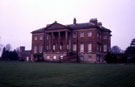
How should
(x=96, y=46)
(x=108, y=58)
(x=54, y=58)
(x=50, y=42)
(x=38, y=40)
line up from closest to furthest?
(x=108, y=58)
(x=96, y=46)
(x=54, y=58)
(x=50, y=42)
(x=38, y=40)

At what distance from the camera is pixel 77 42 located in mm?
54750

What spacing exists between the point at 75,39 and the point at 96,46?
26.8ft

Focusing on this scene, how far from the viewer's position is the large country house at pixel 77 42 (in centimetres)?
5152

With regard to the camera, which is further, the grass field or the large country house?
the large country house

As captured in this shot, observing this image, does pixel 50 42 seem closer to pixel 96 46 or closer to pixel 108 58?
pixel 96 46

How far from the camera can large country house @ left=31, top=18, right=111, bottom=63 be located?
169ft

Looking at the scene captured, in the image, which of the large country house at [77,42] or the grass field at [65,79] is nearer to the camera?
the grass field at [65,79]

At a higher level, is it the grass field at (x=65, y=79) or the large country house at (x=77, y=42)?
the large country house at (x=77, y=42)

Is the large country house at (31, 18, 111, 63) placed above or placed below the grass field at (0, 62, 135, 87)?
above

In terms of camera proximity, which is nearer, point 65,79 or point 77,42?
point 65,79

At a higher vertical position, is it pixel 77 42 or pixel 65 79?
pixel 77 42

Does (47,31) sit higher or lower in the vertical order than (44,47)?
higher

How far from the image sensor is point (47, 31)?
56969mm

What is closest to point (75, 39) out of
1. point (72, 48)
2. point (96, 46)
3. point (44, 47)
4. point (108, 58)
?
point (72, 48)
